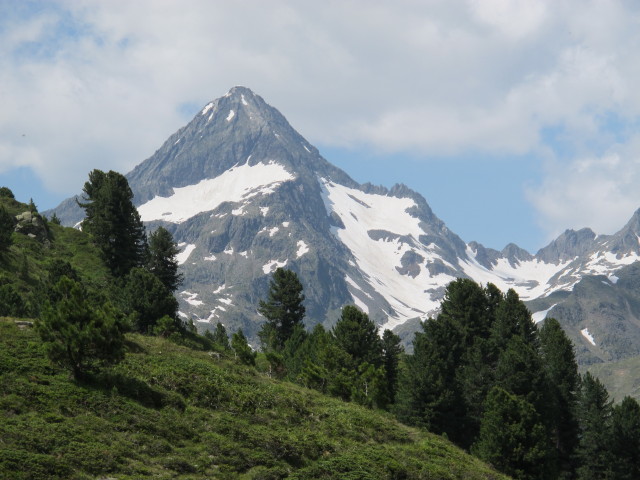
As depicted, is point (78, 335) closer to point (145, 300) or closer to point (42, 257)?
point (145, 300)

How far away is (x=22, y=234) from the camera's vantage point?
89.9 m

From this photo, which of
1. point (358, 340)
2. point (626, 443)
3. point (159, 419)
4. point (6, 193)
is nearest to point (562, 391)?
point (626, 443)

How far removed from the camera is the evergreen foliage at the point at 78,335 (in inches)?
1305

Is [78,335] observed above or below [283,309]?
below

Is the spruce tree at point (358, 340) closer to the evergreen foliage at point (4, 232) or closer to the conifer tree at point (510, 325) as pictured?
the conifer tree at point (510, 325)

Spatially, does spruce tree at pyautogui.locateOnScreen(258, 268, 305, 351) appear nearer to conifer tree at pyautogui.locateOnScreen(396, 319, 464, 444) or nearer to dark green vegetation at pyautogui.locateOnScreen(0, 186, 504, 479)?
conifer tree at pyautogui.locateOnScreen(396, 319, 464, 444)

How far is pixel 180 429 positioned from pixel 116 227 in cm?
5544

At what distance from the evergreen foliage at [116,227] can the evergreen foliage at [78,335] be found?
48270 millimetres

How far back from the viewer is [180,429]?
1286 inches

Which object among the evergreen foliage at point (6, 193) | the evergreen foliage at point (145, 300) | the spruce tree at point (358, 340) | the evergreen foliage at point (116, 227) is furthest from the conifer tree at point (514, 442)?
the evergreen foliage at point (6, 193)

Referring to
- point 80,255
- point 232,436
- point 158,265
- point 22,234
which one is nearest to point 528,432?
point 232,436

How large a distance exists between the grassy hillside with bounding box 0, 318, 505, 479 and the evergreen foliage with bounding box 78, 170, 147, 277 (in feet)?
128

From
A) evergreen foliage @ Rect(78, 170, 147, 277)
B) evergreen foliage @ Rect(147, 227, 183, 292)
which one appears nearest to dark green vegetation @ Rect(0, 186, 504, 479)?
evergreen foliage @ Rect(147, 227, 183, 292)

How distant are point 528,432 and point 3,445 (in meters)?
43.8
